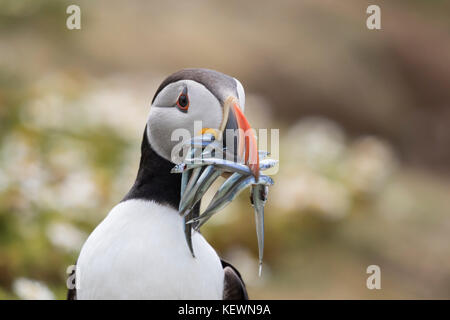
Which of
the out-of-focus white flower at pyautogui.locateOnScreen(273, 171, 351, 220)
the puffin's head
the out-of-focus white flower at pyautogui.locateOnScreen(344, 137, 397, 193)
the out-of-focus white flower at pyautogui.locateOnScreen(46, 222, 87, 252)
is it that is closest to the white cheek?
the puffin's head

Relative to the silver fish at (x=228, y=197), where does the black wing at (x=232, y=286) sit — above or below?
below

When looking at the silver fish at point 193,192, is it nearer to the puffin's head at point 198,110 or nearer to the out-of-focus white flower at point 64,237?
the puffin's head at point 198,110

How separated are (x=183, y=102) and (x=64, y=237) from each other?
1.95 meters

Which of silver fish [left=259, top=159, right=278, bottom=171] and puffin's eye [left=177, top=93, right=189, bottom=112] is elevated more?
puffin's eye [left=177, top=93, right=189, bottom=112]

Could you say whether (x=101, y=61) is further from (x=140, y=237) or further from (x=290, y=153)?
(x=140, y=237)

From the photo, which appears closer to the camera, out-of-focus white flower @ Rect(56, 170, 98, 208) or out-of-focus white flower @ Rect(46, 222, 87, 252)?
out-of-focus white flower @ Rect(46, 222, 87, 252)

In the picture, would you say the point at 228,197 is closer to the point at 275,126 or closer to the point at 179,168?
the point at 179,168

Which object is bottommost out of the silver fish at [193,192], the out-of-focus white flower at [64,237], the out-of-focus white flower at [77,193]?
the out-of-focus white flower at [64,237]

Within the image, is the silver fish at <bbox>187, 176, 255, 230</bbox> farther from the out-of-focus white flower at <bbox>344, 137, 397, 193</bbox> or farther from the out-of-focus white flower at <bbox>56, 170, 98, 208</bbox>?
the out-of-focus white flower at <bbox>344, 137, 397, 193</bbox>

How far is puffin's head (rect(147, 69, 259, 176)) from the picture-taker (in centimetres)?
173

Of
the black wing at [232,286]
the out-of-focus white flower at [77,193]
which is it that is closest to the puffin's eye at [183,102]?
the black wing at [232,286]

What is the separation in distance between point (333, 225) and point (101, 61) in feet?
9.97

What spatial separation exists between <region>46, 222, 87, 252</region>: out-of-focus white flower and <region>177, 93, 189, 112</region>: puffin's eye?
1.91m

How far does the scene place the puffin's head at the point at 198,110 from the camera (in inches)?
68.0
